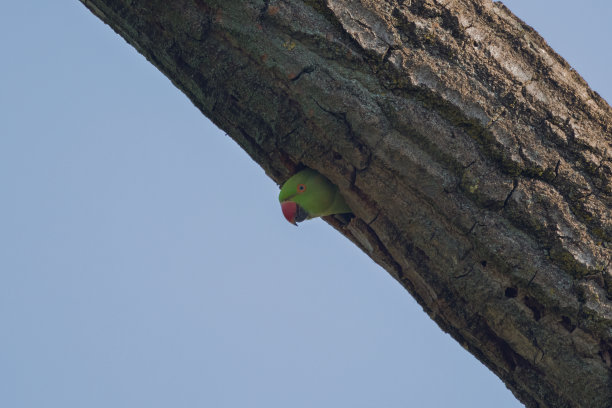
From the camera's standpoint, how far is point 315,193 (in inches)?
164

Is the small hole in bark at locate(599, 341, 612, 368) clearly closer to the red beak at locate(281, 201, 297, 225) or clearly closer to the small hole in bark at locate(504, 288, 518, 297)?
the small hole in bark at locate(504, 288, 518, 297)

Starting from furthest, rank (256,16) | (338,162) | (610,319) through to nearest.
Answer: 1. (338,162)
2. (256,16)
3. (610,319)

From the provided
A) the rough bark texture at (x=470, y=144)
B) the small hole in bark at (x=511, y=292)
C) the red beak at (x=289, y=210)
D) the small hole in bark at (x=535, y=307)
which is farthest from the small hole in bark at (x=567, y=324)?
the red beak at (x=289, y=210)

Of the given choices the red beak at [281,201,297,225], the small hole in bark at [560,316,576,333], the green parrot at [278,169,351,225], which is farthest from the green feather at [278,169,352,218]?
the small hole in bark at [560,316,576,333]

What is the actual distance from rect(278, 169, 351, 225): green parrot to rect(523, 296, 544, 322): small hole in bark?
4.86 ft

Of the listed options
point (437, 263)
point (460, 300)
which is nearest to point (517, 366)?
point (460, 300)

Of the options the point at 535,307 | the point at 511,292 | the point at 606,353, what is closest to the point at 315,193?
the point at 511,292

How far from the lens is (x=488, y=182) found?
3018 millimetres

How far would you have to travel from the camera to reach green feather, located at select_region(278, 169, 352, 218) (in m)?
4.04

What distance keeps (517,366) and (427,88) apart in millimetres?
1845

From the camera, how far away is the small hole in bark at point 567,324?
9.86 feet

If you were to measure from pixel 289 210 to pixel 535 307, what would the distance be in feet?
8.03

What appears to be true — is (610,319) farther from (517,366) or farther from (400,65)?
(400,65)

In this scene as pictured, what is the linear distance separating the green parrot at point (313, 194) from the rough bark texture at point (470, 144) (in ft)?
2.23
